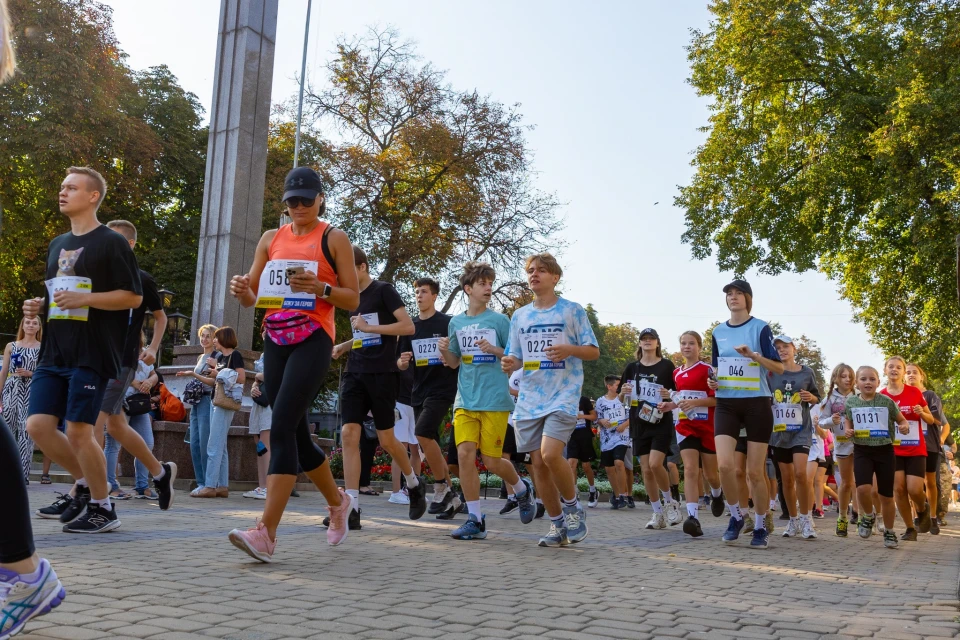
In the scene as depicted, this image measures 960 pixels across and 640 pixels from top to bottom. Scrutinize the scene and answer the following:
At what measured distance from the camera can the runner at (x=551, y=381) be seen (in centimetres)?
743

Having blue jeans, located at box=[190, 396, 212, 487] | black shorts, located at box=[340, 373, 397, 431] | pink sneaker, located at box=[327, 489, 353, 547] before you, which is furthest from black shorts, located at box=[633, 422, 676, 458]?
pink sneaker, located at box=[327, 489, 353, 547]

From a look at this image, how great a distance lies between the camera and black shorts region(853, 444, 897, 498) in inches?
412

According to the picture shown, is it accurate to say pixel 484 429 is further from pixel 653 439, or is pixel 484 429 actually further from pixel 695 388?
pixel 653 439

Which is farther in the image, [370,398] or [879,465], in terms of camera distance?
[879,465]

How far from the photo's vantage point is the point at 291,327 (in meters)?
5.53

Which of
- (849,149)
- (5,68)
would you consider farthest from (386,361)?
(849,149)

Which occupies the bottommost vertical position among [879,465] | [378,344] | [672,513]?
[672,513]

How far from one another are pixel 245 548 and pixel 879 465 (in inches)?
301

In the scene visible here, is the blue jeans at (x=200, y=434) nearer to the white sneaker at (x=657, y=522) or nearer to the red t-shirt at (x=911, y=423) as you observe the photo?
the white sneaker at (x=657, y=522)

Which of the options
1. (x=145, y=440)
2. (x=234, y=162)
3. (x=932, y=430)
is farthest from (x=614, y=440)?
(x=234, y=162)

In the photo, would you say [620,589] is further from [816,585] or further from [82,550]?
[82,550]

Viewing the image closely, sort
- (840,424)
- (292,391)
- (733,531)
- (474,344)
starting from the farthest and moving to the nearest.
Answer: (840,424), (733,531), (474,344), (292,391)

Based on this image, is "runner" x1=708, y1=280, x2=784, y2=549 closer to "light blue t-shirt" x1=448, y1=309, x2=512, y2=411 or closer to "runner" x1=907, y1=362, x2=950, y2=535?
"light blue t-shirt" x1=448, y1=309, x2=512, y2=411

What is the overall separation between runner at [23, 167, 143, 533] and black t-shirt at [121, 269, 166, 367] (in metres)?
0.90
